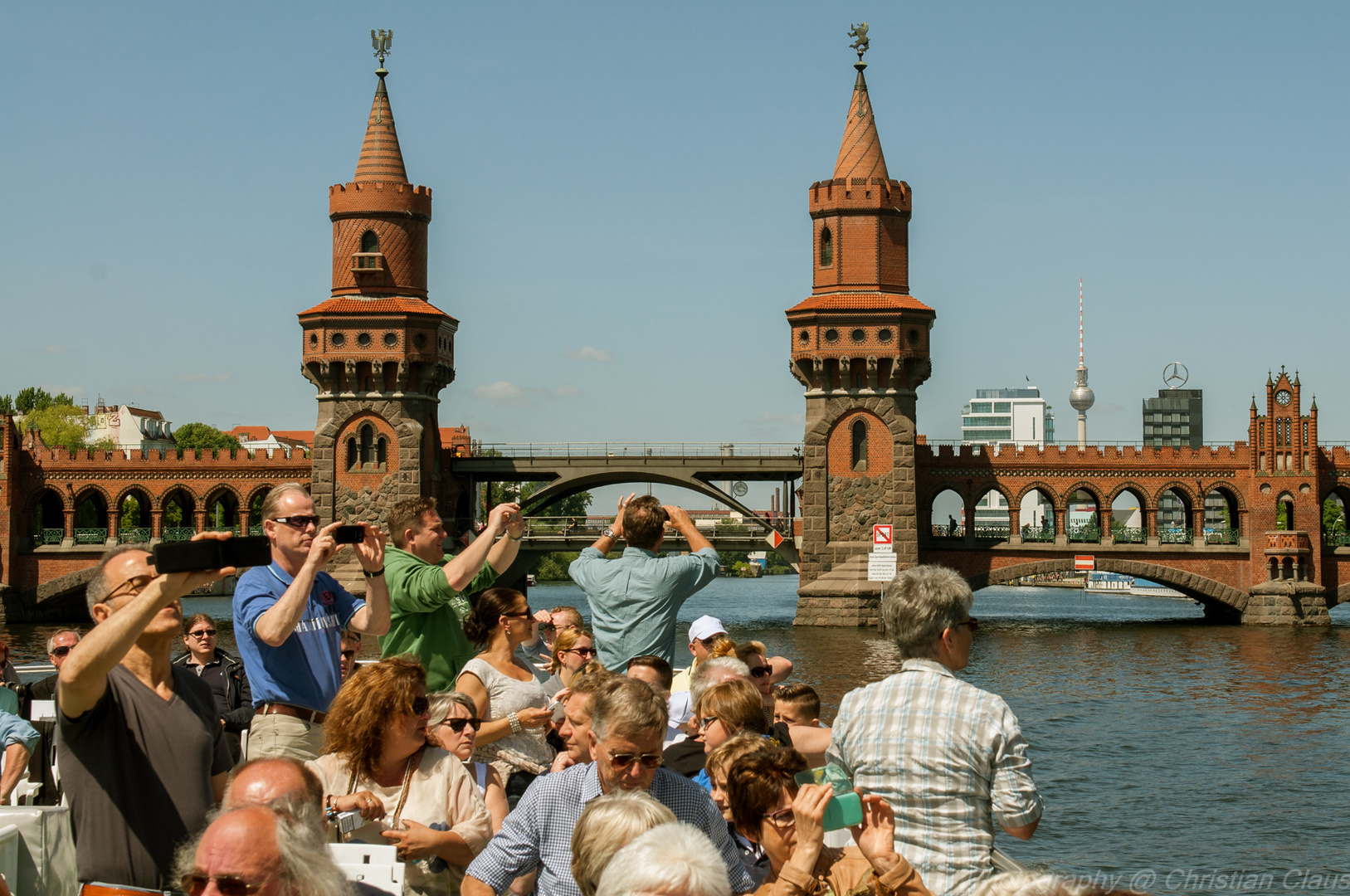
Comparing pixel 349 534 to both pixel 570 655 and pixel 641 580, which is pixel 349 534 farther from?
pixel 570 655

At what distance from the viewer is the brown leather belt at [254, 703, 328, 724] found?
5770 millimetres

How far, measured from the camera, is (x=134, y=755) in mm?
4355

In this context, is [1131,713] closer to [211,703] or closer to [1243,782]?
[1243,782]

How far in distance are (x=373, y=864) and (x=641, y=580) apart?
2.95 m

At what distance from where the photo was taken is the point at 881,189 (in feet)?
131

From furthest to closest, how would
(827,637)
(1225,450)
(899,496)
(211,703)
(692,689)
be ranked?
(1225,450), (899,496), (827,637), (692,689), (211,703)

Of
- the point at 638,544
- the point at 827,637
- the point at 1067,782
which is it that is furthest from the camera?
the point at 827,637

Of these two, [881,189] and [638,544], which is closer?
[638,544]

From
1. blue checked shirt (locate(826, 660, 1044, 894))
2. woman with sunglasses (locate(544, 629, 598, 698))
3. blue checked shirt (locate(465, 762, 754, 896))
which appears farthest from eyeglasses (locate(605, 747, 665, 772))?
woman with sunglasses (locate(544, 629, 598, 698))

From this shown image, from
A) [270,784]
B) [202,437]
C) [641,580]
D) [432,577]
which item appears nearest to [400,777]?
[270,784]

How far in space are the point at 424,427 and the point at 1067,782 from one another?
1054 inches

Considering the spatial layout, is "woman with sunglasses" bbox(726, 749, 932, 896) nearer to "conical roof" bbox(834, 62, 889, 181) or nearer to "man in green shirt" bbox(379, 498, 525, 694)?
"man in green shirt" bbox(379, 498, 525, 694)

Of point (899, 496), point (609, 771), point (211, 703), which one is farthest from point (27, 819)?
point (899, 496)

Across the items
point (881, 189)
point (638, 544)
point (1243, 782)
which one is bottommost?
point (1243, 782)
